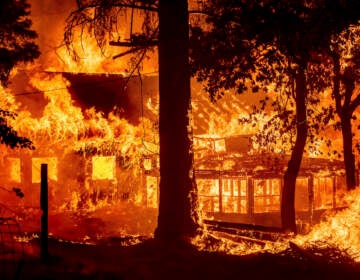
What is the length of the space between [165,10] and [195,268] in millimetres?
6271

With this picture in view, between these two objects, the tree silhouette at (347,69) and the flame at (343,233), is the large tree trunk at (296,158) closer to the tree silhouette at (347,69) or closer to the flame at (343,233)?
the tree silhouette at (347,69)

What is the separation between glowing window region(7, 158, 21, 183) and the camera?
26939 mm

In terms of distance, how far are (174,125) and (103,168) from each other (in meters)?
17.1

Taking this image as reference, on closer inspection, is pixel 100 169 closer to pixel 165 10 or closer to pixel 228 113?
pixel 228 113

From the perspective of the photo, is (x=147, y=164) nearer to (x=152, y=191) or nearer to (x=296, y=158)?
(x=152, y=191)

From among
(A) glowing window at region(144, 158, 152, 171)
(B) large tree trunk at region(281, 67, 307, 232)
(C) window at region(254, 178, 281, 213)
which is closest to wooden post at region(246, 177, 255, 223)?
(C) window at region(254, 178, 281, 213)

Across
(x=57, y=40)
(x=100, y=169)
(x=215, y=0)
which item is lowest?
(x=100, y=169)

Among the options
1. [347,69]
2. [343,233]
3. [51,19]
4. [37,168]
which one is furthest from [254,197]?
[51,19]

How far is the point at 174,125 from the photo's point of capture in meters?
12.0

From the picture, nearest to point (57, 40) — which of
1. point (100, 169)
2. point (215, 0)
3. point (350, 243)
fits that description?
point (100, 169)

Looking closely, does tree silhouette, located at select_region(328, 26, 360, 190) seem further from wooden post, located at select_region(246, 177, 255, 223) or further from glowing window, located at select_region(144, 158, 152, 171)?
glowing window, located at select_region(144, 158, 152, 171)

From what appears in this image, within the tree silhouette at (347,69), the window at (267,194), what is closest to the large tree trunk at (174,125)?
the tree silhouette at (347,69)

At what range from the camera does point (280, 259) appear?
9711 millimetres

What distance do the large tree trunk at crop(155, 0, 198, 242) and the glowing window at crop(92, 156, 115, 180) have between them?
16.5 meters
